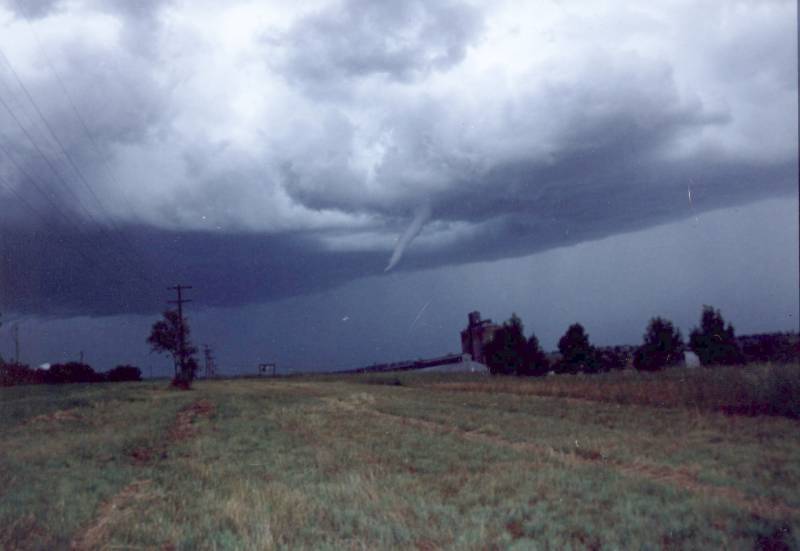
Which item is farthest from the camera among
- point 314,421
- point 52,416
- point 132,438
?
point 52,416

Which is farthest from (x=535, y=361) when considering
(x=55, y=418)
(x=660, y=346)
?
(x=55, y=418)

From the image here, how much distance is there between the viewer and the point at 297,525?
939 centimetres

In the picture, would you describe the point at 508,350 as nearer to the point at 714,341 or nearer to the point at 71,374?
the point at 714,341

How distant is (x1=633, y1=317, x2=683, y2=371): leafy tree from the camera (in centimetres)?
7225

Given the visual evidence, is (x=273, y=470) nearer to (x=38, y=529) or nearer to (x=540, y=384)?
(x=38, y=529)

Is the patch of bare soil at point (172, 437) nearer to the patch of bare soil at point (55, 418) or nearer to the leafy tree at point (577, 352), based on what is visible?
the patch of bare soil at point (55, 418)

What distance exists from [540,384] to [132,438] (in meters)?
33.1

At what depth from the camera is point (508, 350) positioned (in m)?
90.9

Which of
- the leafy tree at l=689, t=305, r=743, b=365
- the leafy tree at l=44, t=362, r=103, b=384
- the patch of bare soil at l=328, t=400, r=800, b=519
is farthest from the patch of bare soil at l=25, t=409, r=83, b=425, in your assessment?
the leafy tree at l=44, t=362, r=103, b=384

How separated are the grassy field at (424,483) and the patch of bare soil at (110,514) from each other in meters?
0.04

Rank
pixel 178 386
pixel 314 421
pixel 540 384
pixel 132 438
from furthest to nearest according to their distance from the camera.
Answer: pixel 178 386 → pixel 540 384 → pixel 314 421 → pixel 132 438

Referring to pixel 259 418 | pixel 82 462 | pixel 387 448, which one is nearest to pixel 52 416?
pixel 259 418

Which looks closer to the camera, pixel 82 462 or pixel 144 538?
pixel 144 538

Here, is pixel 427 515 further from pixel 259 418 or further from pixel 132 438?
pixel 259 418
